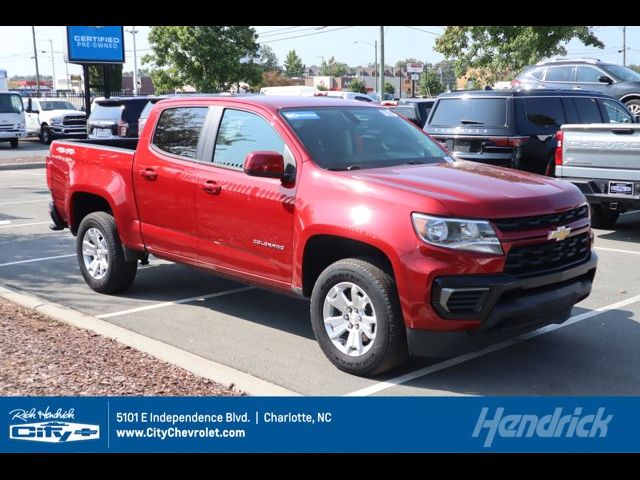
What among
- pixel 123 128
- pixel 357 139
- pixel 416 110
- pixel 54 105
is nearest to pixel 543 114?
pixel 357 139

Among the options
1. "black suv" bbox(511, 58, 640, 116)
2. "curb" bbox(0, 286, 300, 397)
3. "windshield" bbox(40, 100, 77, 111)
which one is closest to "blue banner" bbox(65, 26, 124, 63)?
"windshield" bbox(40, 100, 77, 111)

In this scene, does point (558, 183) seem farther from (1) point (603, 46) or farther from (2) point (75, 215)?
(1) point (603, 46)

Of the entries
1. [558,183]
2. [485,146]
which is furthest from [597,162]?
[558,183]

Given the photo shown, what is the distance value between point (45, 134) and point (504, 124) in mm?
27974

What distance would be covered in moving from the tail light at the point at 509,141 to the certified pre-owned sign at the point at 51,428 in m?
7.90

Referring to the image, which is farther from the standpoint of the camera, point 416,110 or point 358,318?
point 416,110

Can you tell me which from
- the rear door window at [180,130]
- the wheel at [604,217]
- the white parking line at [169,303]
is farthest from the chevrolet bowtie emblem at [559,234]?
the wheel at [604,217]

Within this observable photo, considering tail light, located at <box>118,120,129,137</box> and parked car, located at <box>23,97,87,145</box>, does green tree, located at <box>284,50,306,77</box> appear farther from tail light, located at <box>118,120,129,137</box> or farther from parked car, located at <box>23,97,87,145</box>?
tail light, located at <box>118,120,129,137</box>

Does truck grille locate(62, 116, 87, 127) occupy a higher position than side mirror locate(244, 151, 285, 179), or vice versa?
truck grille locate(62, 116, 87, 127)

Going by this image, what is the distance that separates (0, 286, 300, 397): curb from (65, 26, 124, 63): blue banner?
2033 centimetres

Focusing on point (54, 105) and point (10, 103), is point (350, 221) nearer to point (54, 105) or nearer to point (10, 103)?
point (10, 103)

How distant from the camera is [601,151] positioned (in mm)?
9414

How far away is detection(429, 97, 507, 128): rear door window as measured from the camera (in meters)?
10.8

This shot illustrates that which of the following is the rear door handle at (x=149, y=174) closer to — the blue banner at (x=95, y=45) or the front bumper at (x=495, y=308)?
the front bumper at (x=495, y=308)
